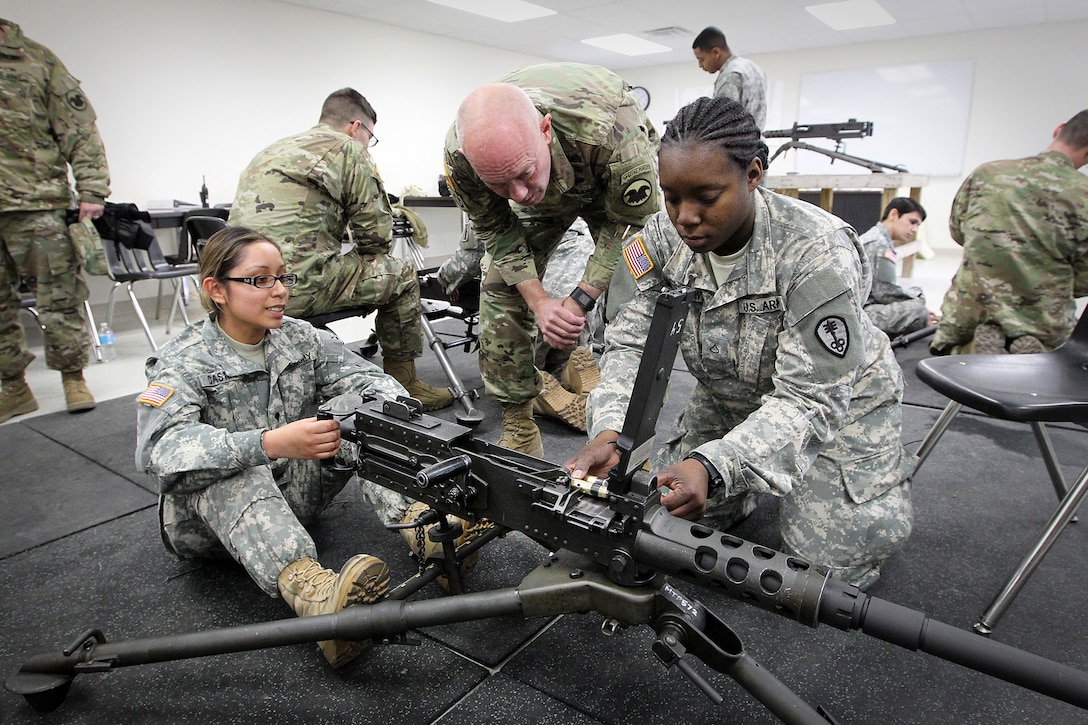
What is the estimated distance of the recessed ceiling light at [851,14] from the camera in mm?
8143

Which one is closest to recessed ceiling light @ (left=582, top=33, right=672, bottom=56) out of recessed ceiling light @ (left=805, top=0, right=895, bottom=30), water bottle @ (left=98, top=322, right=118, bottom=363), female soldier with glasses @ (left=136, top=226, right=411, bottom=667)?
recessed ceiling light @ (left=805, top=0, right=895, bottom=30)

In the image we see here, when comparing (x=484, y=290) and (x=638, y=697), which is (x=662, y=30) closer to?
(x=484, y=290)

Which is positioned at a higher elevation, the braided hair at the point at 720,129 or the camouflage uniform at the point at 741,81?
the camouflage uniform at the point at 741,81

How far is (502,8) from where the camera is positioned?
8.31 meters

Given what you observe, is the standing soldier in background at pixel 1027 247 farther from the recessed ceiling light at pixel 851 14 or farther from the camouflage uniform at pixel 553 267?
the recessed ceiling light at pixel 851 14

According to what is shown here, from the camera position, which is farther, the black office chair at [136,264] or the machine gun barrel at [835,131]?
the machine gun barrel at [835,131]

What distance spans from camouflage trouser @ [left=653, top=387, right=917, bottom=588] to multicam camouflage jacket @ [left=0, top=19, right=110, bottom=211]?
11.0ft

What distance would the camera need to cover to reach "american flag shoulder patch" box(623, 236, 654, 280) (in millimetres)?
1743

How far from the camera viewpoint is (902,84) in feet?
33.3

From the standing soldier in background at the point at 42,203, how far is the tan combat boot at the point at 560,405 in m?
2.19

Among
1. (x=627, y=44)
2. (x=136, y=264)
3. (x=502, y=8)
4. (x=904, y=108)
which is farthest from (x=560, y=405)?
(x=904, y=108)

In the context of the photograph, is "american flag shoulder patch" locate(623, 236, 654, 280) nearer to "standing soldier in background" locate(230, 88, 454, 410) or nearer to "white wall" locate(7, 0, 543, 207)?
"standing soldier in background" locate(230, 88, 454, 410)

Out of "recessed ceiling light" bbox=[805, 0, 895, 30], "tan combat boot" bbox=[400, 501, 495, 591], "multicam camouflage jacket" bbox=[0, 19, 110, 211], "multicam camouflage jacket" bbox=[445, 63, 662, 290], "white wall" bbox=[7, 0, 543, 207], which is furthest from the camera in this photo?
"recessed ceiling light" bbox=[805, 0, 895, 30]

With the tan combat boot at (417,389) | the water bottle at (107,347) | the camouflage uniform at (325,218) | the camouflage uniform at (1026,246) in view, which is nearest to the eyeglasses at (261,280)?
the camouflage uniform at (325,218)
